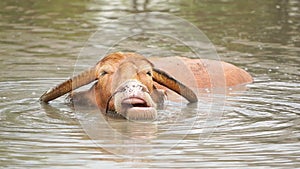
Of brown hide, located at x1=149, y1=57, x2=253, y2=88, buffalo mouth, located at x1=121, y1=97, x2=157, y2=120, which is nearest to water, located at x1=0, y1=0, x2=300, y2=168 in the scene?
buffalo mouth, located at x1=121, y1=97, x2=157, y2=120

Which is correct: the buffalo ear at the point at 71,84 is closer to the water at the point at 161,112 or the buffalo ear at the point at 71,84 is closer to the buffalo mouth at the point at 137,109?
the water at the point at 161,112

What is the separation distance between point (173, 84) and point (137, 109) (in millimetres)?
1163

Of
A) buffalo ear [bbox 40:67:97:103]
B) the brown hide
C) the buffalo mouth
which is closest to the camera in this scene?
the buffalo mouth

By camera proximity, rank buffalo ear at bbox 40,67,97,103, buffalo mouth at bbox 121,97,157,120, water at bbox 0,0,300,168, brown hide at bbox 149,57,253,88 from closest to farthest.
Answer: water at bbox 0,0,300,168, buffalo mouth at bbox 121,97,157,120, buffalo ear at bbox 40,67,97,103, brown hide at bbox 149,57,253,88

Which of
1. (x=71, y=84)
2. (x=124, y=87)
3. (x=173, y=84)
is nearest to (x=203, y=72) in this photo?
(x=173, y=84)

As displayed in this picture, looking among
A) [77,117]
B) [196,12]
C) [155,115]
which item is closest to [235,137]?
[155,115]

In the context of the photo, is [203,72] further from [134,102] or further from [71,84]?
[134,102]

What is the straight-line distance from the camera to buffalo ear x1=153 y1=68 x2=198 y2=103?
11805 mm

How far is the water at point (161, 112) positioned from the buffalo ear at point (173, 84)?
199 millimetres

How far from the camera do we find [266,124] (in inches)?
424

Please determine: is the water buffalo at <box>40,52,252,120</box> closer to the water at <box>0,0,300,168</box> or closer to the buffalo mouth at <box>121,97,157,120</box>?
the buffalo mouth at <box>121,97,157,120</box>

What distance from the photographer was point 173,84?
12.0 meters

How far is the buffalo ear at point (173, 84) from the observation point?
1180cm

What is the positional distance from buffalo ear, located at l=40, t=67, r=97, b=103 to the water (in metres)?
0.12
